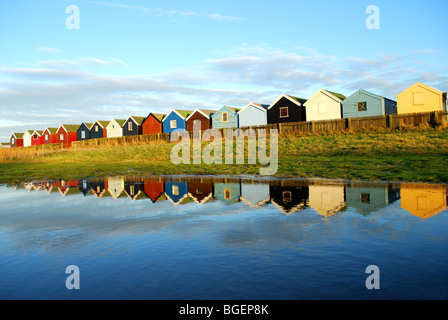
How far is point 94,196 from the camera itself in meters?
12.4

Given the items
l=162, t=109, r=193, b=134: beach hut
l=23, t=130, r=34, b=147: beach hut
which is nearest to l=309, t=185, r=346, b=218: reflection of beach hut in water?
l=162, t=109, r=193, b=134: beach hut

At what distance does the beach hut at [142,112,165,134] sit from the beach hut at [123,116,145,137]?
1.34 metres

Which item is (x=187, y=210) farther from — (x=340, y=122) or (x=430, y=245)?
(x=340, y=122)

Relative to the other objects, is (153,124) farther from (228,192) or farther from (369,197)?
(369,197)

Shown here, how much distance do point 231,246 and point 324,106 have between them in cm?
4552

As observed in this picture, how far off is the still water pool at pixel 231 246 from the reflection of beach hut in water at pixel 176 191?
213 mm

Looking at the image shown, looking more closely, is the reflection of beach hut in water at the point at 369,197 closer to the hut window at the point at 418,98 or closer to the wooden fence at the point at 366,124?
the wooden fence at the point at 366,124

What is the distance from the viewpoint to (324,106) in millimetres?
48375

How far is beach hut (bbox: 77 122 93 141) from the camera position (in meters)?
79.9

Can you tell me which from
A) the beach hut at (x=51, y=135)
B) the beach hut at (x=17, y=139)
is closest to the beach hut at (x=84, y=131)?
the beach hut at (x=51, y=135)

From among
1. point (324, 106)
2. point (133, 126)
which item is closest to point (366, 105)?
point (324, 106)

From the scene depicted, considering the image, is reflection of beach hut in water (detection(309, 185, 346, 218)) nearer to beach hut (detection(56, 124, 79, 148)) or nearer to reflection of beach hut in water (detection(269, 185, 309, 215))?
reflection of beach hut in water (detection(269, 185, 309, 215))
